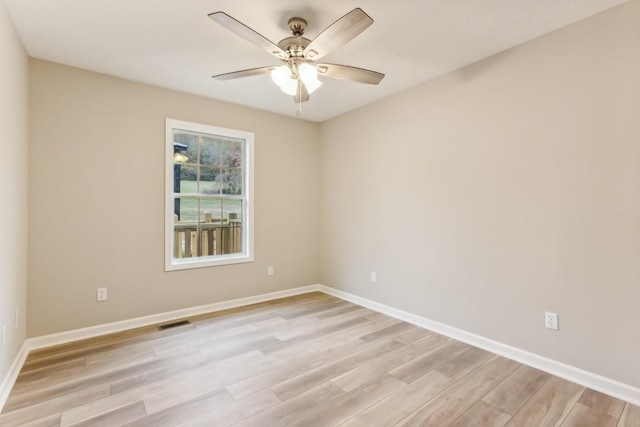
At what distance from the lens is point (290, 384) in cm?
213

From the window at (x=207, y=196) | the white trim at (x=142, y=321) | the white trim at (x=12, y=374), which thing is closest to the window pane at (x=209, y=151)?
the window at (x=207, y=196)

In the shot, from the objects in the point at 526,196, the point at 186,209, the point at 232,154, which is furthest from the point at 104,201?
the point at 526,196

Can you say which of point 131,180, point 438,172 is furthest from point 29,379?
point 438,172

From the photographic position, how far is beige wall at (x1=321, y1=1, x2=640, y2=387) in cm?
201

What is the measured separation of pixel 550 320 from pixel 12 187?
4011 millimetres

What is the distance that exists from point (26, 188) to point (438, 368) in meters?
3.65

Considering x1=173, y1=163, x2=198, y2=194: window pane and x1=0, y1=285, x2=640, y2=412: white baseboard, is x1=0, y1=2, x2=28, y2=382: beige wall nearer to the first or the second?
x1=0, y1=285, x2=640, y2=412: white baseboard

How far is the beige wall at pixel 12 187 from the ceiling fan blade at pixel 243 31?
145 centimetres

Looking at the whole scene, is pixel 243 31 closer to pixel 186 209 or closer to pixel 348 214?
pixel 186 209

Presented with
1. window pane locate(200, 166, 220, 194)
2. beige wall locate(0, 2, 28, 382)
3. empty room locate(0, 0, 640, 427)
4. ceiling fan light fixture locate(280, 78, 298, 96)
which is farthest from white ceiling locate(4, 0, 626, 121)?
window pane locate(200, 166, 220, 194)

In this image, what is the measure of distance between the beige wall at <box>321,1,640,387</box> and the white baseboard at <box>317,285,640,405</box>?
0.17ft

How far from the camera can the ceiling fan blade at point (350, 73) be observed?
2.21 meters

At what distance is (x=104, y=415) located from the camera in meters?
1.80

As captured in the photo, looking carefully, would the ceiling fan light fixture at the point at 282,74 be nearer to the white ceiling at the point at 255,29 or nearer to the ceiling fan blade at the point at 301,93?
the ceiling fan blade at the point at 301,93
